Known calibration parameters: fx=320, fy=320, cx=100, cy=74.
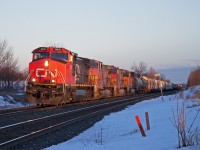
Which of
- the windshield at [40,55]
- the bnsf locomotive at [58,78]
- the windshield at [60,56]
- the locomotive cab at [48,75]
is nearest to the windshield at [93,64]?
the bnsf locomotive at [58,78]

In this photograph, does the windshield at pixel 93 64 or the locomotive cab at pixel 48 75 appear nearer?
the locomotive cab at pixel 48 75

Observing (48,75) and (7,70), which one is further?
(7,70)

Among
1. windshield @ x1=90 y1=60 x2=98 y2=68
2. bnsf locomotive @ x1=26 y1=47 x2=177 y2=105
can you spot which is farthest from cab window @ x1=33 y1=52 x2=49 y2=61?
windshield @ x1=90 y1=60 x2=98 y2=68

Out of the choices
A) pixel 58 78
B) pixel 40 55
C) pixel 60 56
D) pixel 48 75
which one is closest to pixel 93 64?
pixel 60 56

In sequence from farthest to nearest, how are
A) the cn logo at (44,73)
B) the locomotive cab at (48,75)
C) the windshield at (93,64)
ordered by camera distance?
the windshield at (93,64) → the cn logo at (44,73) → the locomotive cab at (48,75)

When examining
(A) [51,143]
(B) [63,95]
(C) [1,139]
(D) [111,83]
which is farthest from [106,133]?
(D) [111,83]

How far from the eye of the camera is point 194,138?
7.25 m

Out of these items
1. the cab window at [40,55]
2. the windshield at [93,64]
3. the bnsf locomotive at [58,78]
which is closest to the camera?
the bnsf locomotive at [58,78]

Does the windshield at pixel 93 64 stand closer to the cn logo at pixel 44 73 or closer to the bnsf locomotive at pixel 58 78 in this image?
the bnsf locomotive at pixel 58 78

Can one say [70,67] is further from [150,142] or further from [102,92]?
[150,142]

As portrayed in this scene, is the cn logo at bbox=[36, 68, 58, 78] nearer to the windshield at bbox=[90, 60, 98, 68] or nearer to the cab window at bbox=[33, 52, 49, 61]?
the cab window at bbox=[33, 52, 49, 61]

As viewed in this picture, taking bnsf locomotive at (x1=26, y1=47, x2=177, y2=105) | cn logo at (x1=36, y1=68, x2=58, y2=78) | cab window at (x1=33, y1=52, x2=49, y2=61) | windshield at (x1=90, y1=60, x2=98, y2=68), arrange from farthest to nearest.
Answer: windshield at (x1=90, y1=60, x2=98, y2=68), cab window at (x1=33, y1=52, x2=49, y2=61), cn logo at (x1=36, y1=68, x2=58, y2=78), bnsf locomotive at (x1=26, y1=47, x2=177, y2=105)

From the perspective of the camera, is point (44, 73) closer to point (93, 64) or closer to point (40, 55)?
point (40, 55)

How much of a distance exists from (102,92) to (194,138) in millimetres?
27786
